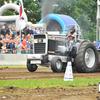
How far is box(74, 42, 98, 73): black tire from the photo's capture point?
13508 mm

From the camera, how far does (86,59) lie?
1403 cm

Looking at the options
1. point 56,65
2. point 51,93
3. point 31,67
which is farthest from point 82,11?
point 51,93

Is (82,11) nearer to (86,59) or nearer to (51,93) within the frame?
(86,59)

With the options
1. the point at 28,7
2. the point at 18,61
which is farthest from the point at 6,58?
the point at 28,7

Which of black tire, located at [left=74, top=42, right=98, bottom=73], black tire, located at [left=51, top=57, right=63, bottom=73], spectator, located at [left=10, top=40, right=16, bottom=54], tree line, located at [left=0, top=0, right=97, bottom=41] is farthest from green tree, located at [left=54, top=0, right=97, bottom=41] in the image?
black tire, located at [left=51, top=57, right=63, bottom=73]

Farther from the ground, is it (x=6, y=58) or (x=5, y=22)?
(x=5, y=22)

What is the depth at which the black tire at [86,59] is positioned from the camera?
13.5m

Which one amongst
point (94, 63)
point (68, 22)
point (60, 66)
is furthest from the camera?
point (68, 22)

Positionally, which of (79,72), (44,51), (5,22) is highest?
(5,22)

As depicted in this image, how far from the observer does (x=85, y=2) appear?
A: 4606 cm

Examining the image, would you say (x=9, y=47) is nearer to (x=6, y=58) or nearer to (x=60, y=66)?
(x=6, y=58)

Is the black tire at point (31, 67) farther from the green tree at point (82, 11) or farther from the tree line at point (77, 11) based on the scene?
the tree line at point (77, 11)

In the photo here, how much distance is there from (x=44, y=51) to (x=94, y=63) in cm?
237

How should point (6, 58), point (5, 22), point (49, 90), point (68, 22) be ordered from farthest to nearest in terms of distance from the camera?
point (68, 22)
point (5, 22)
point (6, 58)
point (49, 90)
